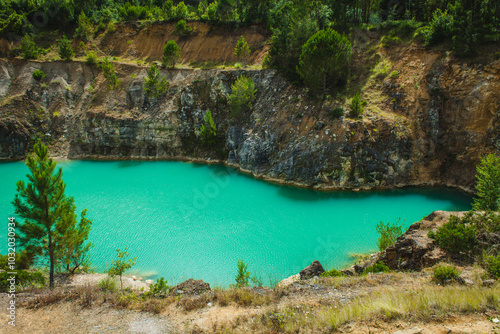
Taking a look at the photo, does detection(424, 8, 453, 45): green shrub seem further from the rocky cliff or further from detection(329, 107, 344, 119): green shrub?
detection(329, 107, 344, 119): green shrub

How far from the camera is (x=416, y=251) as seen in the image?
16.1 metres

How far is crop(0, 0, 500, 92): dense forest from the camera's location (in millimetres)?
34312

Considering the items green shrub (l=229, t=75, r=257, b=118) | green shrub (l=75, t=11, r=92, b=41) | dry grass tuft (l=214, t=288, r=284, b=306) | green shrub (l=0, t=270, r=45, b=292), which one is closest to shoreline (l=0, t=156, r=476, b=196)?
green shrub (l=229, t=75, r=257, b=118)

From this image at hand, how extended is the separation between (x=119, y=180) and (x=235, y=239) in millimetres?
23334

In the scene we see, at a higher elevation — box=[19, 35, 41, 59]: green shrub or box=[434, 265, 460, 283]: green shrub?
box=[19, 35, 41, 59]: green shrub

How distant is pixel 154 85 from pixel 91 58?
16030 millimetres


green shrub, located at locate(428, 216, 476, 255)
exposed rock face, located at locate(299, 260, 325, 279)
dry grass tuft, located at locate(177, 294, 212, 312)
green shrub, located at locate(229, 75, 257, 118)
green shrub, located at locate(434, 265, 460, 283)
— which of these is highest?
green shrub, located at locate(229, 75, 257, 118)

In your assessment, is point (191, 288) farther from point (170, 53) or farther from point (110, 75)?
point (110, 75)

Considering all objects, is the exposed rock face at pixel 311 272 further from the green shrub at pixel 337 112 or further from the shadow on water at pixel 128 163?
the shadow on water at pixel 128 163

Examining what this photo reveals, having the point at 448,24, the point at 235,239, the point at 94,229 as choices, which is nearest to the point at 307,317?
the point at 235,239

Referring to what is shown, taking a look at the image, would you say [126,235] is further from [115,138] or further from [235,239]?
[115,138]

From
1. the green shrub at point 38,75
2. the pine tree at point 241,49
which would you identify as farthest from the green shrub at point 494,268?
the green shrub at point 38,75

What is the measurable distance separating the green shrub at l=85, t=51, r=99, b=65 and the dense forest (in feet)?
30.4

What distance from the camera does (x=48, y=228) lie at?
16.2 meters
